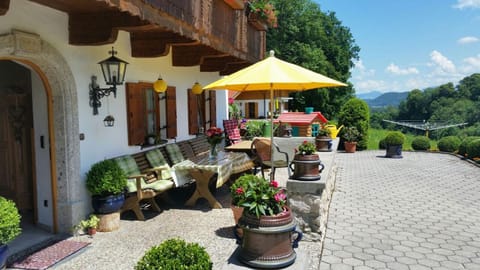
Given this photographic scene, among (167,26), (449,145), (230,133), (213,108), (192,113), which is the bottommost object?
(449,145)

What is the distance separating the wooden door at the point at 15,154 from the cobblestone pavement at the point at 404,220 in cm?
458

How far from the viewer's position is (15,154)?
19.9 ft

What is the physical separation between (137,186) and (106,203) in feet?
1.87

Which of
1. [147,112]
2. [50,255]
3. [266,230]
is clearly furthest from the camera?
[147,112]

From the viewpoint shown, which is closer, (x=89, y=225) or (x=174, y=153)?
(x=89, y=225)

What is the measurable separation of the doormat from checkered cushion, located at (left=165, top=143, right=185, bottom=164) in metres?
2.97

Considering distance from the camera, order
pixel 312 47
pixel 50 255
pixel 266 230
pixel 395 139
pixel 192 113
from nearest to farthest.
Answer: pixel 266 230
pixel 50 255
pixel 192 113
pixel 395 139
pixel 312 47

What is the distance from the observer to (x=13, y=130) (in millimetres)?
5988

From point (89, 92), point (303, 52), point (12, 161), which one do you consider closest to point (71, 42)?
point (89, 92)

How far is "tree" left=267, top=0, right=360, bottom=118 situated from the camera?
30984 mm

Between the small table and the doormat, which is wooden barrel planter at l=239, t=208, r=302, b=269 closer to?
the doormat

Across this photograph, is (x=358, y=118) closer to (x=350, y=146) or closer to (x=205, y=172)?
(x=350, y=146)

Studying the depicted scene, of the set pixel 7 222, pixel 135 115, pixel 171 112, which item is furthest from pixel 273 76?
pixel 171 112

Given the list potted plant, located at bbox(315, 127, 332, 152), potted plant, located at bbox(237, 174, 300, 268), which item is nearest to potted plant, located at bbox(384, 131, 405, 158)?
potted plant, located at bbox(315, 127, 332, 152)
